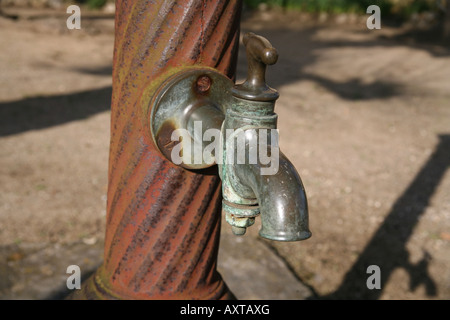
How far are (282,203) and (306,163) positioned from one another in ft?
12.8

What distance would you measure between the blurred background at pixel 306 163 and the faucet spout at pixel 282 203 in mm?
1873

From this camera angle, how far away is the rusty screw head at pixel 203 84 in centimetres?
94

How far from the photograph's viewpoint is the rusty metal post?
970 mm

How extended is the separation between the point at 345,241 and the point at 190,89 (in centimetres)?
279

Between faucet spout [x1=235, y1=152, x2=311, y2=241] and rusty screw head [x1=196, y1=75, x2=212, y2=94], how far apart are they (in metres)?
0.19

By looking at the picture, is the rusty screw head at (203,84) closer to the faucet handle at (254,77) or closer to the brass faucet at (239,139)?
the brass faucet at (239,139)

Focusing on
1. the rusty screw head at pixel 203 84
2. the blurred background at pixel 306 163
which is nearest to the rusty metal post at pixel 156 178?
the rusty screw head at pixel 203 84

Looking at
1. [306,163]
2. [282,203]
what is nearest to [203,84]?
[282,203]

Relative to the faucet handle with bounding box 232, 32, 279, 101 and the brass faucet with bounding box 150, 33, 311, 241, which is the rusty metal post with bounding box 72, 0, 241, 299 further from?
the faucet handle with bounding box 232, 32, 279, 101

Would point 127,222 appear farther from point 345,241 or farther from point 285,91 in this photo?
point 285,91

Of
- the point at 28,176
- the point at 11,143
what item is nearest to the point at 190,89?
the point at 28,176

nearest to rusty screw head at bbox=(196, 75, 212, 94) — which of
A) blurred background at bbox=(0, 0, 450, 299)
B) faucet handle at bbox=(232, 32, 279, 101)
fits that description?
faucet handle at bbox=(232, 32, 279, 101)

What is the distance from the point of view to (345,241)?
3.50 meters

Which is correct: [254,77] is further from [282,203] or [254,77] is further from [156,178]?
[156,178]
